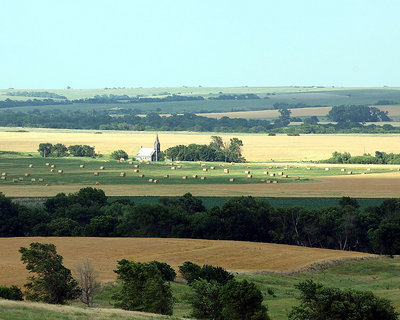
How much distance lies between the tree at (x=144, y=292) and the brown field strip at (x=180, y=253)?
1739 cm

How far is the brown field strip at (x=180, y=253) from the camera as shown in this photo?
83.9 meters

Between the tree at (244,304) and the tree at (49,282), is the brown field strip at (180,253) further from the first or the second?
the tree at (244,304)

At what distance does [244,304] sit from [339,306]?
17.7ft

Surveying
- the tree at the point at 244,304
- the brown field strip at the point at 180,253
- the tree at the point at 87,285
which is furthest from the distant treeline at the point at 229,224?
the tree at the point at 244,304

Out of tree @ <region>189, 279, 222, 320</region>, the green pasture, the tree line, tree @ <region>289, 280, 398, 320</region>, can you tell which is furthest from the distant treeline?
the green pasture

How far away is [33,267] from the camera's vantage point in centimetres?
6319

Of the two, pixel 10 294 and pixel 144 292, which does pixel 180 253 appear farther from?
pixel 10 294

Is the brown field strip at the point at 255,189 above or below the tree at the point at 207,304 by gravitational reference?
below

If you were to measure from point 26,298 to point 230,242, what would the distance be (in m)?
38.6

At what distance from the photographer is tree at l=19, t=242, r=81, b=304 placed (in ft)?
201

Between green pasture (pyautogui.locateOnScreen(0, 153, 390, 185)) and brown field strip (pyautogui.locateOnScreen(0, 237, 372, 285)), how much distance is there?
186ft

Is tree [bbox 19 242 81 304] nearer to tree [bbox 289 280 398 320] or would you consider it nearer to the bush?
the bush

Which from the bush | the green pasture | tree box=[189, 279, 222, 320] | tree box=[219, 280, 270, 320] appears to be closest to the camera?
tree box=[219, 280, 270, 320]

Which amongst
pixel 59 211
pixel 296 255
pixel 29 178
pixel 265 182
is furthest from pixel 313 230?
pixel 29 178
